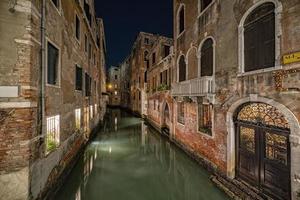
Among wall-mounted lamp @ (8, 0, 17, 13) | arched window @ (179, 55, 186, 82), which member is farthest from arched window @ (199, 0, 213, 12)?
wall-mounted lamp @ (8, 0, 17, 13)

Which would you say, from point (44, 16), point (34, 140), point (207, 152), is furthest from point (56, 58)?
Result: point (207, 152)

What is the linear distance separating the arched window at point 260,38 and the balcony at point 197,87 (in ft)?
5.74

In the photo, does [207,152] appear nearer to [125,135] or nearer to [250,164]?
[250,164]

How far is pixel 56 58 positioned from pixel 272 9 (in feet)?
23.7

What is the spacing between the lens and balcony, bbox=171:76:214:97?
7234 millimetres

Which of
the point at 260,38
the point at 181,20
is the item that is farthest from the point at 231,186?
the point at 181,20

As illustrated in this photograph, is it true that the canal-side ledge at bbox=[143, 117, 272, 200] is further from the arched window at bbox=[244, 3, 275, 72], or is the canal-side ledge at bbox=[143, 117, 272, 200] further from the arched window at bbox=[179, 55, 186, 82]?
the arched window at bbox=[179, 55, 186, 82]

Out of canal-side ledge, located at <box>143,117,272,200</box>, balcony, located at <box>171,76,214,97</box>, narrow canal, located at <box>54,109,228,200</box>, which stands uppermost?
balcony, located at <box>171,76,214,97</box>

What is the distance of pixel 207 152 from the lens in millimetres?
7641

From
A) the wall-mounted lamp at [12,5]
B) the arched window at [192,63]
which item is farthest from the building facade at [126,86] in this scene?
the wall-mounted lamp at [12,5]

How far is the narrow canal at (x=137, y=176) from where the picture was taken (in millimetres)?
5949

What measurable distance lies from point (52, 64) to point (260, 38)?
22.9ft

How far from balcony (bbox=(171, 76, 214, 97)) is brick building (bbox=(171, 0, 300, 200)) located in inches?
1.7

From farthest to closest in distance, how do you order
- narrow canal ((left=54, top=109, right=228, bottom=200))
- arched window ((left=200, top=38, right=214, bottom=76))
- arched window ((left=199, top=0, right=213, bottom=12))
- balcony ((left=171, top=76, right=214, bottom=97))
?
arched window ((left=199, top=0, right=213, bottom=12)) < arched window ((left=200, top=38, right=214, bottom=76)) < balcony ((left=171, top=76, right=214, bottom=97)) < narrow canal ((left=54, top=109, right=228, bottom=200))
